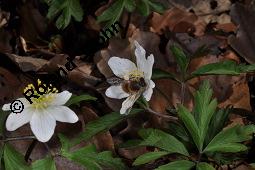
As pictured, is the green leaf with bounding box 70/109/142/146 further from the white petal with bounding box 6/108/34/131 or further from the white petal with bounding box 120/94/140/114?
the white petal with bounding box 6/108/34/131

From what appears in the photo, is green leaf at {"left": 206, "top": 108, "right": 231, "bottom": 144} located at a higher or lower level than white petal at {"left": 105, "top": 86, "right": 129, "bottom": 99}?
lower

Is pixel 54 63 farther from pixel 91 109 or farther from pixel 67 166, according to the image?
pixel 67 166

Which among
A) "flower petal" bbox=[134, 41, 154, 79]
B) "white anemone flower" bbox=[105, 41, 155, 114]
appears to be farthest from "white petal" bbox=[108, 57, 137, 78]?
"flower petal" bbox=[134, 41, 154, 79]

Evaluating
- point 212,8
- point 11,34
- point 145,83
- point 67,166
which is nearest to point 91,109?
point 67,166

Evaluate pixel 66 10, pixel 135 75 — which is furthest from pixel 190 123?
pixel 66 10

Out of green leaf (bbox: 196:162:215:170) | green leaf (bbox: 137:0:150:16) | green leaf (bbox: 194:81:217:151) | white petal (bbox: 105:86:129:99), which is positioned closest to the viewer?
green leaf (bbox: 196:162:215:170)

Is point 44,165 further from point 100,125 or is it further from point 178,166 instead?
point 178,166
